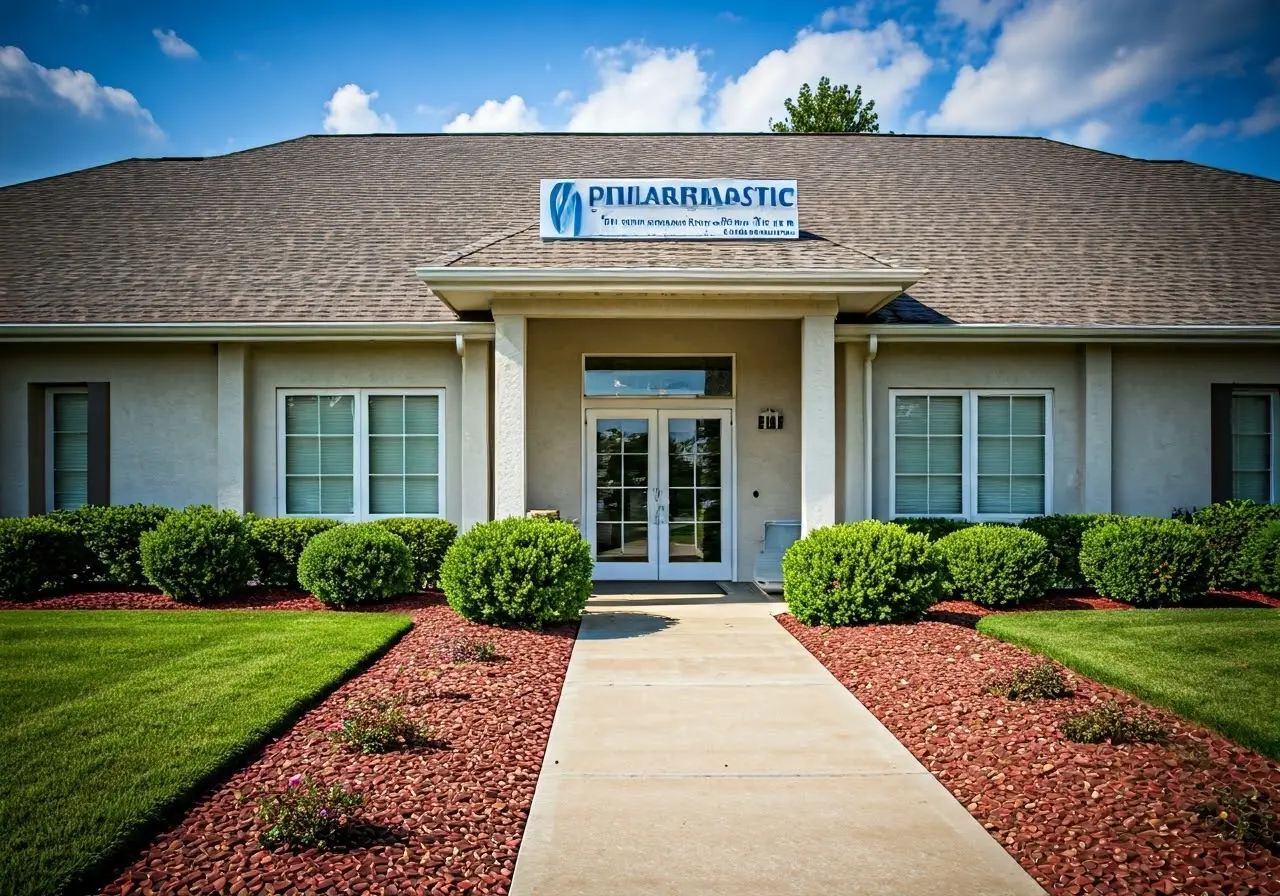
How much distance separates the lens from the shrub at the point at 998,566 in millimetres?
9312

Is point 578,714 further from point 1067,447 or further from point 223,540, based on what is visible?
point 1067,447

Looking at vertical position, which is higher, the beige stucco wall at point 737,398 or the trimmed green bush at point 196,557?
the beige stucco wall at point 737,398

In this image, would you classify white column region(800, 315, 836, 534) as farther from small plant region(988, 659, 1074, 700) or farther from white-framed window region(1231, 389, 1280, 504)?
white-framed window region(1231, 389, 1280, 504)

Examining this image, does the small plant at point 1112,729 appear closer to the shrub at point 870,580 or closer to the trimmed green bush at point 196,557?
the shrub at point 870,580

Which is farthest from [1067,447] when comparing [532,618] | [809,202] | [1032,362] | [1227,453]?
[532,618]

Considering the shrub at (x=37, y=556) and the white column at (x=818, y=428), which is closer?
the shrub at (x=37, y=556)

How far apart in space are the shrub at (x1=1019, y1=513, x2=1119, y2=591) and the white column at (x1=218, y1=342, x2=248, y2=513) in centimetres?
996

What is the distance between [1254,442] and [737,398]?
7.06 meters

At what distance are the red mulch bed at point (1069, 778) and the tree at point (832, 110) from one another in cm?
2439

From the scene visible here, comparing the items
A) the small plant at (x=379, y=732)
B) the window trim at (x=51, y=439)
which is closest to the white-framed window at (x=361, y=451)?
the window trim at (x=51, y=439)

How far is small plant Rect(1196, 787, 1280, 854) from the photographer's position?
385 cm

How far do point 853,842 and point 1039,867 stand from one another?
0.80 metres

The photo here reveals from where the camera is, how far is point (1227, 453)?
11.4 meters

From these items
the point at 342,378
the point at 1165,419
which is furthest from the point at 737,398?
the point at 1165,419
